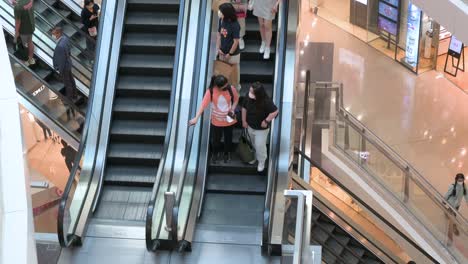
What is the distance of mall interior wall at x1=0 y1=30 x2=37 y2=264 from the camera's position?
5.99 m

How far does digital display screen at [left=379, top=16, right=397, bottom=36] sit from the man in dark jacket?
9.68 m

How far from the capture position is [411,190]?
42.3 feet

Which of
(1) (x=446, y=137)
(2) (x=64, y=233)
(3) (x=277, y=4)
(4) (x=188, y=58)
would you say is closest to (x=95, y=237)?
(2) (x=64, y=233)

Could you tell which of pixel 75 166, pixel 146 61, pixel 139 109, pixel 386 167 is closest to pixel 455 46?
pixel 386 167

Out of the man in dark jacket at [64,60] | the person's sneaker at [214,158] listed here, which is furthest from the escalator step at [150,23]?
the person's sneaker at [214,158]

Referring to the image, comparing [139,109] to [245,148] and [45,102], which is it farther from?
[45,102]

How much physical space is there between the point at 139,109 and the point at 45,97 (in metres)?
2.17

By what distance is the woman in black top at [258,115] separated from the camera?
9117 millimetres

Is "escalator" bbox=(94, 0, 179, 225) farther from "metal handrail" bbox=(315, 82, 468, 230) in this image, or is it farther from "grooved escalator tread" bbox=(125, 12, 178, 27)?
"metal handrail" bbox=(315, 82, 468, 230)

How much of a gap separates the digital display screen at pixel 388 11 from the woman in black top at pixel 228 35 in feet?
32.2

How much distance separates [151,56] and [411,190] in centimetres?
490

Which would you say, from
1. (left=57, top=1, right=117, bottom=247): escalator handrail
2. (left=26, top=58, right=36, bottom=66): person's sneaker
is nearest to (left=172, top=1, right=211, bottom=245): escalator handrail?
(left=57, top=1, right=117, bottom=247): escalator handrail

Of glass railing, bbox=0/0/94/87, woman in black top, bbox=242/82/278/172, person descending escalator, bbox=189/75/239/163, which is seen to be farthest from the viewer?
glass railing, bbox=0/0/94/87

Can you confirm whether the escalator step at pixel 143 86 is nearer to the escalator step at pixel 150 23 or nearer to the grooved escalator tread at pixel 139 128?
the grooved escalator tread at pixel 139 128
